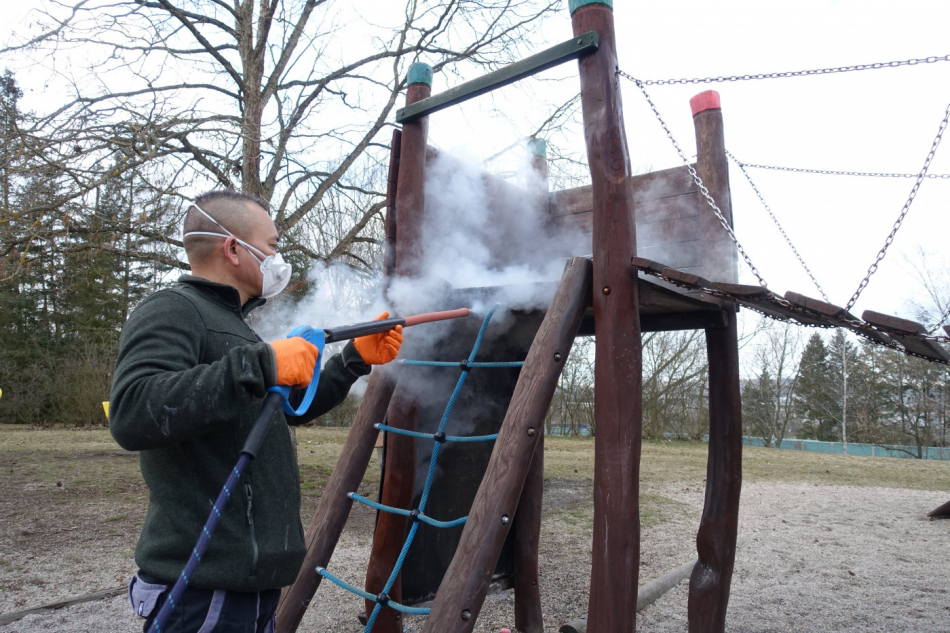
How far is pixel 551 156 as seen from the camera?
26.5 feet

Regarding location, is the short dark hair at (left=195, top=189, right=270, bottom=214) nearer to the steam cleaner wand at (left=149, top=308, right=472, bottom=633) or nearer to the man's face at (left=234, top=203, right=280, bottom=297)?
Result: the man's face at (left=234, top=203, right=280, bottom=297)

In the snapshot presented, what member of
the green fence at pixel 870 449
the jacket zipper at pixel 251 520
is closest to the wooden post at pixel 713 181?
the jacket zipper at pixel 251 520

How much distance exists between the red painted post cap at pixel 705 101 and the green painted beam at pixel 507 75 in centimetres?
118

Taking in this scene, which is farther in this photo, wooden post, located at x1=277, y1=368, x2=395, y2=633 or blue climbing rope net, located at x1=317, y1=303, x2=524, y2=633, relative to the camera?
wooden post, located at x1=277, y1=368, x2=395, y2=633

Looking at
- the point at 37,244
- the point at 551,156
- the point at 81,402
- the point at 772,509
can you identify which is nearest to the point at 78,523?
the point at 37,244

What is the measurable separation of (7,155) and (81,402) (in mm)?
13653

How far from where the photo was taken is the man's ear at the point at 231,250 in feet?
5.85

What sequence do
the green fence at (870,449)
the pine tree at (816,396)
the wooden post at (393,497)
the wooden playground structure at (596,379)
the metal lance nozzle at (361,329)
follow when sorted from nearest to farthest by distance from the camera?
the metal lance nozzle at (361,329), the wooden playground structure at (596,379), the wooden post at (393,497), the green fence at (870,449), the pine tree at (816,396)

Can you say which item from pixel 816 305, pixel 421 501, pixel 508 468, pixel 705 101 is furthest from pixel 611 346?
pixel 705 101

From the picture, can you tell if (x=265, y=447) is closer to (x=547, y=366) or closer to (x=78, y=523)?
(x=547, y=366)

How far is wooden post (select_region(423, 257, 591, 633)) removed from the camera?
6.61ft

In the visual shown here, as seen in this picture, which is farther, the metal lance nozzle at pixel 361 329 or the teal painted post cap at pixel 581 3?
the teal painted post cap at pixel 581 3

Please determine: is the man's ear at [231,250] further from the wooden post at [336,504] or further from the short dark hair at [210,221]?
the wooden post at [336,504]

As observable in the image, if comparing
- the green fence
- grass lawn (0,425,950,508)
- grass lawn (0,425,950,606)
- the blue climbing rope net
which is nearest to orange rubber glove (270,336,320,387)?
the blue climbing rope net
